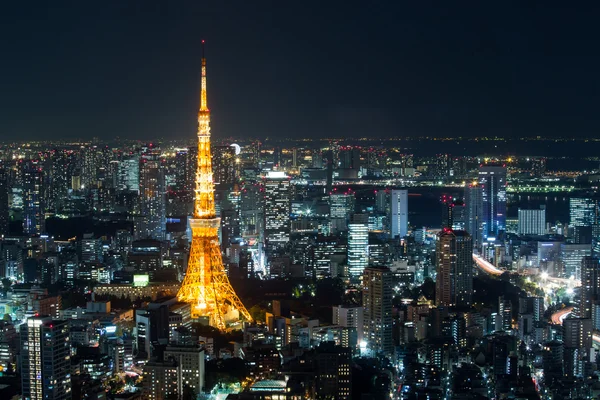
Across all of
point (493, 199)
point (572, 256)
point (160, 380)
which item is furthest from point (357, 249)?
point (160, 380)

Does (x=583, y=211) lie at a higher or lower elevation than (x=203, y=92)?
lower

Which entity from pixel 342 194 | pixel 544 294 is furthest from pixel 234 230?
pixel 544 294

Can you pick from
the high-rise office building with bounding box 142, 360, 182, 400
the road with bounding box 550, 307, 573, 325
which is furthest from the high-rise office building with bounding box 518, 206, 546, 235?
the high-rise office building with bounding box 142, 360, 182, 400

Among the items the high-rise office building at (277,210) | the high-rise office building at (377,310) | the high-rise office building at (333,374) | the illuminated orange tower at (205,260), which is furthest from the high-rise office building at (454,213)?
the high-rise office building at (333,374)

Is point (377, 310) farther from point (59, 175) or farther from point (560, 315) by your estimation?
point (59, 175)

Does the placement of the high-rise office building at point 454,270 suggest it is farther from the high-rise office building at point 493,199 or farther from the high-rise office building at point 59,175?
the high-rise office building at point 59,175
